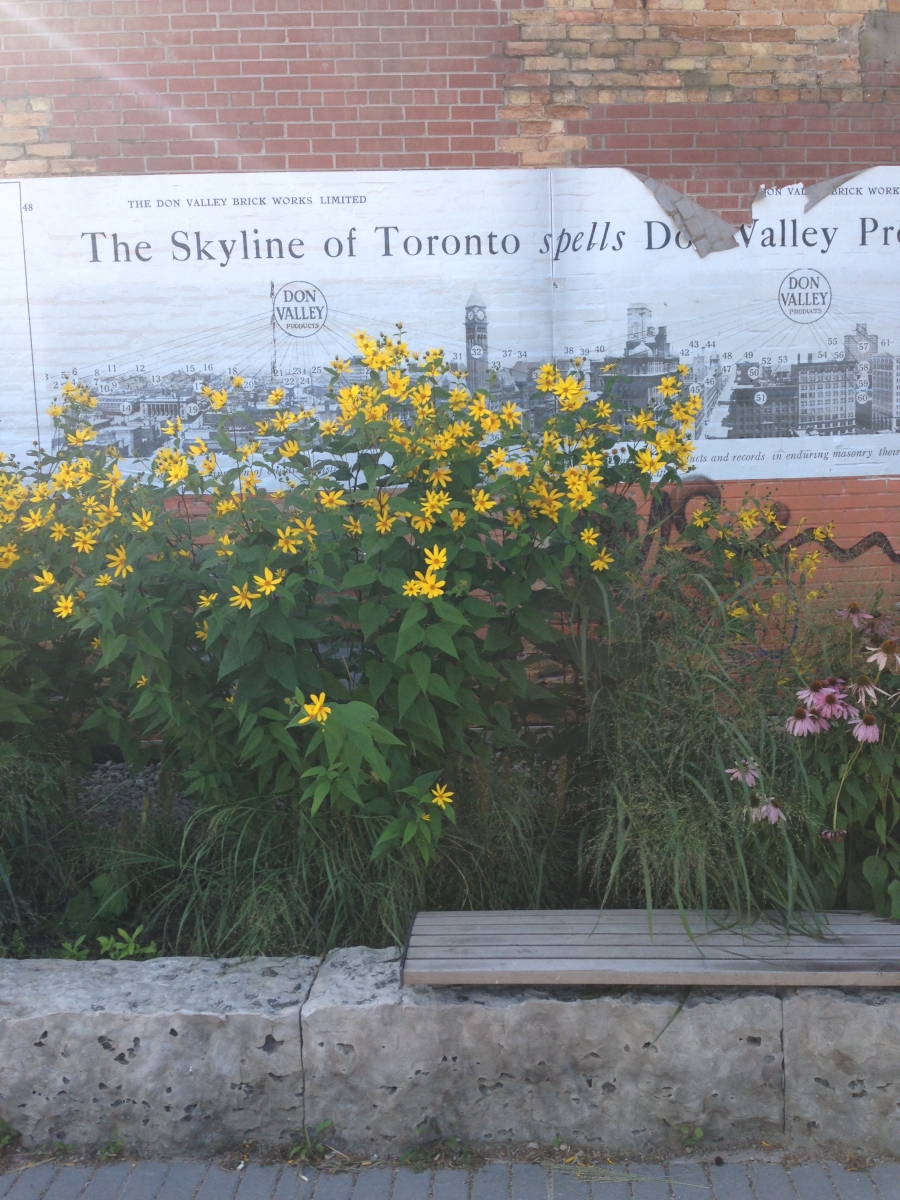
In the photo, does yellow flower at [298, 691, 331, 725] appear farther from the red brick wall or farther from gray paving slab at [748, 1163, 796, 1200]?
the red brick wall

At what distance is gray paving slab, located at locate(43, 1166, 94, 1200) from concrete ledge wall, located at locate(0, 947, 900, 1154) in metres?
0.08

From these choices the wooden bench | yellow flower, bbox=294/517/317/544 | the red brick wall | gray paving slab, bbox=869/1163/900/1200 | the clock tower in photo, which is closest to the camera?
gray paving slab, bbox=869/1163/900/1200

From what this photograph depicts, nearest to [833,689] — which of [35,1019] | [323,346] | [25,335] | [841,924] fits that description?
[841,924]

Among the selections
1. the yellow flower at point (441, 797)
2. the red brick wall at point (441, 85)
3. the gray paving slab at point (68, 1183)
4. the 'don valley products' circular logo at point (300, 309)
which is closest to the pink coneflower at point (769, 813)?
the yellow flower at point (441, 797)

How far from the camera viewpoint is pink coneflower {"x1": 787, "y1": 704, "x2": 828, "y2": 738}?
3018 mm

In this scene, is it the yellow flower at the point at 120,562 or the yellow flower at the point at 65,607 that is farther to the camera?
the yellow flower at the point at 65,607

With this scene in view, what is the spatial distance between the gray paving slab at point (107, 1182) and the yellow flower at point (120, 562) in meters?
1.56

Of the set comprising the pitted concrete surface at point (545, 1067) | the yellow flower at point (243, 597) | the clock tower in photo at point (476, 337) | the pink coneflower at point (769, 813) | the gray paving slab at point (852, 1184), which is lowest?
the gray paving slab at point (852, 1184)

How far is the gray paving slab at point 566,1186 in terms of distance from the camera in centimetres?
260

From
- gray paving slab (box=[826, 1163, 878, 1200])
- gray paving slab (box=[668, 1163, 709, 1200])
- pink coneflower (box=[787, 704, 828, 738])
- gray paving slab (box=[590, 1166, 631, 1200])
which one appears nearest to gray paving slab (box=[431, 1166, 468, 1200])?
gray paving slab (box=[590, 1166, 631, 1200])

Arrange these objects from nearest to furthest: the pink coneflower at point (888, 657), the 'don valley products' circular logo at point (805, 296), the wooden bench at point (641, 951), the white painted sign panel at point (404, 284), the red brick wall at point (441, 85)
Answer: the wooden bench at point (641, 951) → the pink coneflower at point (888, 657) → the red brick wall at point (441, 85) → the white painted sign panel at point (404, 284) → the 'don valley products' circular logo at point (805, 296)

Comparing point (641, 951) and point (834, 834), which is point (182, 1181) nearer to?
point (641, 951)

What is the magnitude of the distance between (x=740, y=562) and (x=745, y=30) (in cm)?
359

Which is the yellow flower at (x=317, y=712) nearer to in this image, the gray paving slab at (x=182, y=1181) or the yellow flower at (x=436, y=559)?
the yellow flower at (x=436, y=559)
